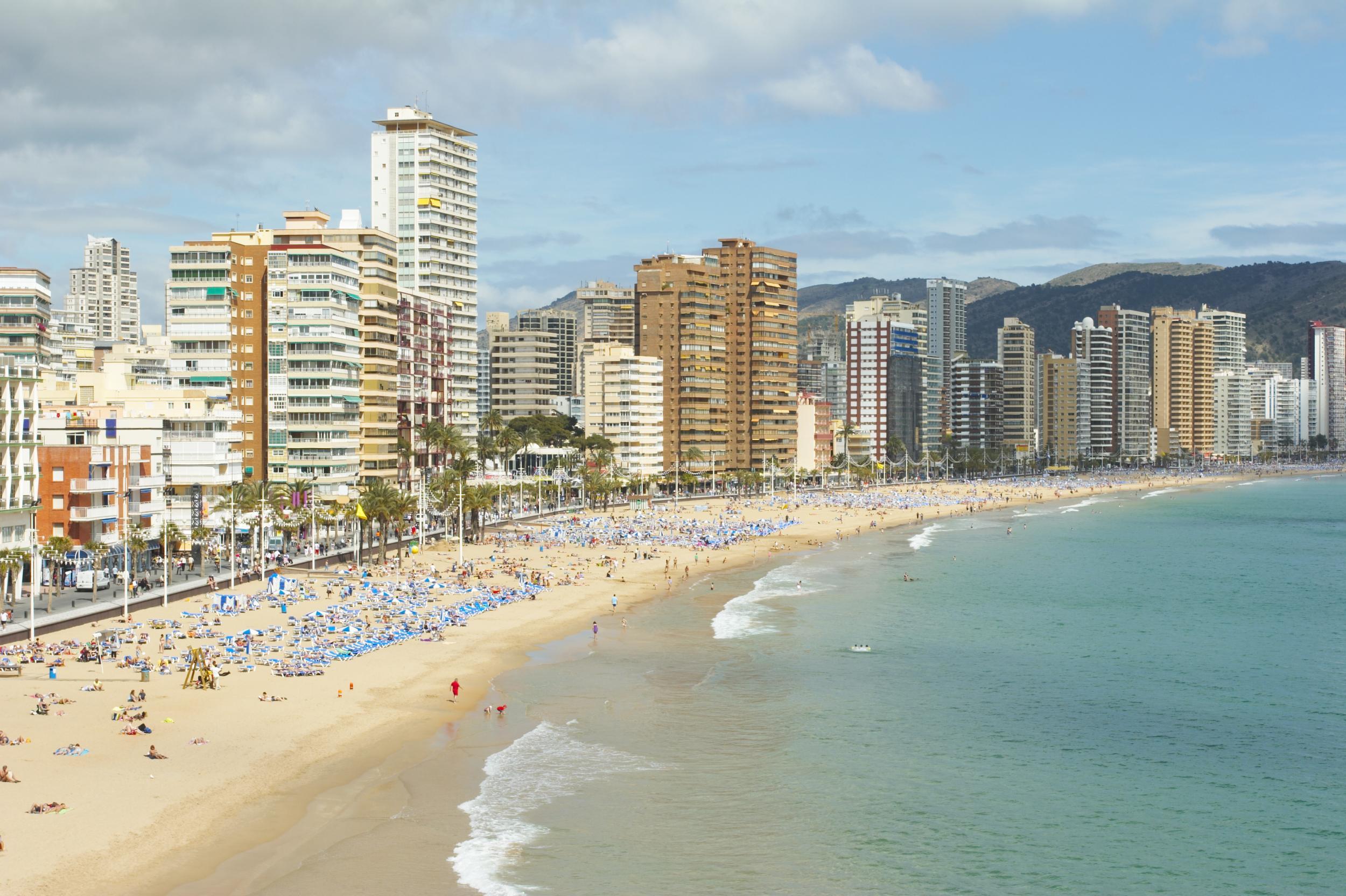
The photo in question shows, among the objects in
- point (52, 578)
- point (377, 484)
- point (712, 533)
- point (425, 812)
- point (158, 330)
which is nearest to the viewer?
point (425, 812)

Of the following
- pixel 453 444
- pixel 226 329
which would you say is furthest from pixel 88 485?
pixel 453 444

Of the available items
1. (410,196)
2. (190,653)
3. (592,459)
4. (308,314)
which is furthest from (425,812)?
(592,459)

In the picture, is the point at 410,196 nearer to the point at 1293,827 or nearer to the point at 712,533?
the point at 712,533

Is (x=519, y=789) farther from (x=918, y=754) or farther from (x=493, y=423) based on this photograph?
(x=493, y=423)

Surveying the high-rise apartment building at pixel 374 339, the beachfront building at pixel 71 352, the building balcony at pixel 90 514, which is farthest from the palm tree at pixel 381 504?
the beachfront building at pixel 71 352

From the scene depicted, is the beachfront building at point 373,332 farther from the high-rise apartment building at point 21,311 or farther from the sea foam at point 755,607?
the sea foam at point 755,607
